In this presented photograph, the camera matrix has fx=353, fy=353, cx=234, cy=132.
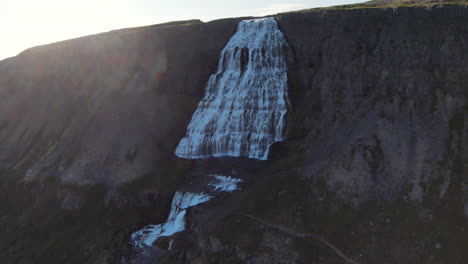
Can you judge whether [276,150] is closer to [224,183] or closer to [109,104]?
[224,183]

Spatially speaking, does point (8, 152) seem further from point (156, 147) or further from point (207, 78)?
point (207, 78)

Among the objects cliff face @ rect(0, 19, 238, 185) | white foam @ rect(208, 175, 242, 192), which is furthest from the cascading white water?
white foam @ rect(208, 175, 242, 192)

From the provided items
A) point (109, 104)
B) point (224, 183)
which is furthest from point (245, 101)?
point (109, 104)

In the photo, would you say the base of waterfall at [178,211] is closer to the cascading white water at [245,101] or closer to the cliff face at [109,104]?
the cascading white water at [245,101]

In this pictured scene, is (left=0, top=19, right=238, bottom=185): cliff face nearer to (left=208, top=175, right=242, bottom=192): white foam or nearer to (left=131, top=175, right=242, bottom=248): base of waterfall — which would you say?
(left=131, top=175, right=242, bottom=248): base of waterfall

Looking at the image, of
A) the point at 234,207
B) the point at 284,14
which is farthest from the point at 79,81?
the point at 234,207

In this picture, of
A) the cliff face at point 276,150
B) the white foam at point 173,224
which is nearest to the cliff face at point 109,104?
the cliff face at point 276,150
